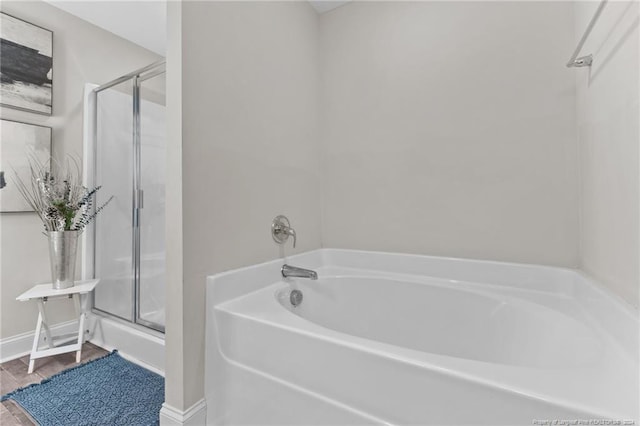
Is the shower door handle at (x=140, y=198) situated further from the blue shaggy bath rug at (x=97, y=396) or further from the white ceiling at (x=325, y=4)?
the white ceiling at (x=325, y=4)

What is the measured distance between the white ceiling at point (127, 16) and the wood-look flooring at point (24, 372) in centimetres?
225

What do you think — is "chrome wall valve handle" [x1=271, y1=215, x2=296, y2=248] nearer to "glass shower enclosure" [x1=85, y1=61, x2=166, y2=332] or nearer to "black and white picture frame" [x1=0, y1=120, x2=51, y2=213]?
"glass shower enclosure" [x1=85, y1=61, x2=166, y2=332]

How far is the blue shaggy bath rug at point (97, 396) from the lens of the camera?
1.31 metres

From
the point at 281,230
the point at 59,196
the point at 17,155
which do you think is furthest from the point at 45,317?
the point at 281,230

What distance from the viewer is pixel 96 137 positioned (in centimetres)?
227

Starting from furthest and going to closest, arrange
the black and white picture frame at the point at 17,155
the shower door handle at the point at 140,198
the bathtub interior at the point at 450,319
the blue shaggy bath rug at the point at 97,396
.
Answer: the shower door handle at the point at 140,198, the black and white picture frame at the point at 17,155, the blue shaggy bath rug at the point at 97,396, the bathtub interior at the point at 450,319

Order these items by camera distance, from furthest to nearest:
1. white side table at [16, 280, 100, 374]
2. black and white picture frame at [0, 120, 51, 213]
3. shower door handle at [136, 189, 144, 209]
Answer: shower door handle at [136, 189, 144, 209] < black and white picture frame at [0, 120, 51, 213] < white side table at [16, 280, 100, 374]

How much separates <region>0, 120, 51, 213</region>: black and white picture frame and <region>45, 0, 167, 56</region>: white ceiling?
96 cm

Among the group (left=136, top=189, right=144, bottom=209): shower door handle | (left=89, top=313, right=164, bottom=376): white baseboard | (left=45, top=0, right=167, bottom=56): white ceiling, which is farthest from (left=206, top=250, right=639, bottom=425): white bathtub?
(left=45, top=0, right=167, bottom=56): white ceiling

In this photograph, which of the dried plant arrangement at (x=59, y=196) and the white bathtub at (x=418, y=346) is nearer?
the white bathtub at (x=418, y=346)

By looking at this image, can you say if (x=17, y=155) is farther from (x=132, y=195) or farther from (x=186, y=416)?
(x=186, y=416)

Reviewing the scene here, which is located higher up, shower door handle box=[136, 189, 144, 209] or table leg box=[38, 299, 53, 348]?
shower door handle box=[136, 189, 144, 209]

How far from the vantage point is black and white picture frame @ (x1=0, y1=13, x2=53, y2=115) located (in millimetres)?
1900

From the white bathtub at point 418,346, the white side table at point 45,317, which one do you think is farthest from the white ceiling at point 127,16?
the white bathtub at point 418,346
